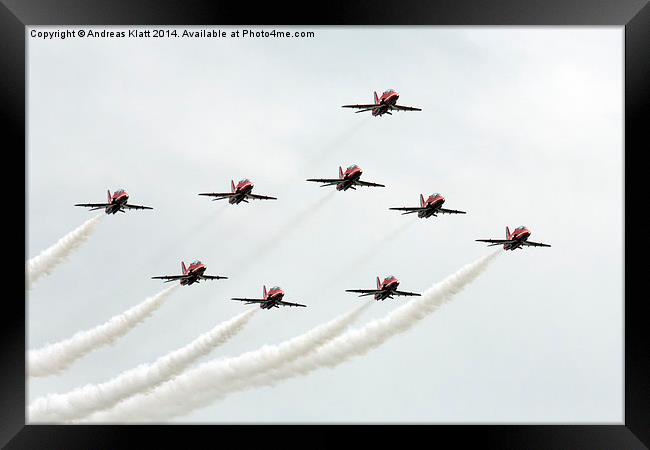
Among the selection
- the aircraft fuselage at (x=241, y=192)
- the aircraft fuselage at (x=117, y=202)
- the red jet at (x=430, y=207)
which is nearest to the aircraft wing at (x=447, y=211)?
the red jet at (x=430, y=207)

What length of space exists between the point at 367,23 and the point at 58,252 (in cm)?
3991

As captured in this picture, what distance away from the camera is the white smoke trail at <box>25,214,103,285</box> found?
135250mm

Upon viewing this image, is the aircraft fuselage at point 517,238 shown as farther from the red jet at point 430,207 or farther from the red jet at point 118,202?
the red jet at point 118,202

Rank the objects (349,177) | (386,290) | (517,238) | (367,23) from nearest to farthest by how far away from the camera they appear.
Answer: (367,23)
(349,177)
(386,290)
(517,238)

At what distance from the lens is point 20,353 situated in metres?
115

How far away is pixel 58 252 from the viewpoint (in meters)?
137

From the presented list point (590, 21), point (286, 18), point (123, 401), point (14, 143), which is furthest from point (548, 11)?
point (123, 401)

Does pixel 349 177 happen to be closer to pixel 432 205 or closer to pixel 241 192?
pixel 432 205

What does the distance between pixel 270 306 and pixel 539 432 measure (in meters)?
27.8

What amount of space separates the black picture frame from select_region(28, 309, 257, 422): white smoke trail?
1336 cm

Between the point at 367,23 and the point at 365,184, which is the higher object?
the point at 367,23

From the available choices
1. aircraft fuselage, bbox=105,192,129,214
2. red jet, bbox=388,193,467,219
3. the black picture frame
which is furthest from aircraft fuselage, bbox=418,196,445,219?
aircraft fuselage, bbox=105,192,129,214

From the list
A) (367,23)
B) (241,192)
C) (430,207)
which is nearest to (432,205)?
(430,207)

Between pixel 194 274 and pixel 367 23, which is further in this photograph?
pixel 194 274
